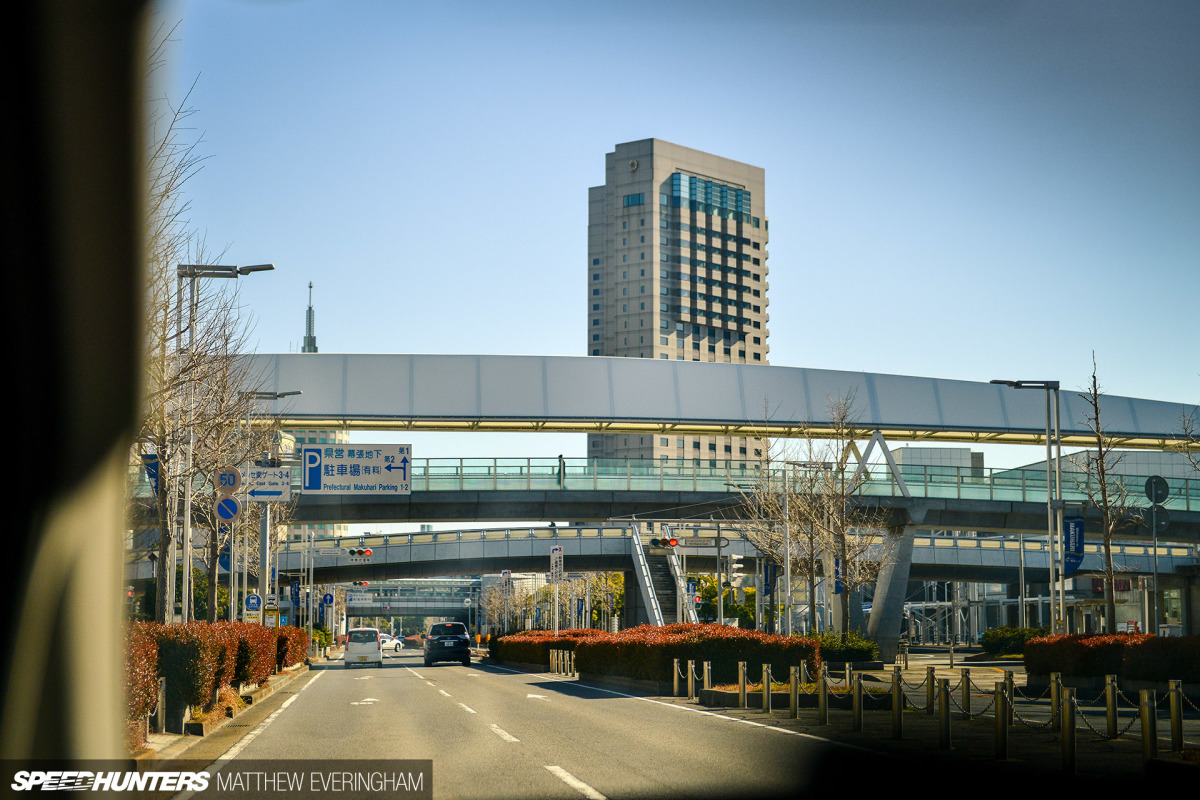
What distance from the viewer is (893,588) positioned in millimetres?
48969

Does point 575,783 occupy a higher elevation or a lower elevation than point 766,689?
higher

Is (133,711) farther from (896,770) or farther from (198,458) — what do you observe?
(198,458)

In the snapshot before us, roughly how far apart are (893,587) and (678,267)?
5057 inches

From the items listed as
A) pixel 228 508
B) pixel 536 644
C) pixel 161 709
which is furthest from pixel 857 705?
pixel 536 644

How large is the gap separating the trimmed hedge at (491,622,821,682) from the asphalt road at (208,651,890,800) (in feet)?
7.24

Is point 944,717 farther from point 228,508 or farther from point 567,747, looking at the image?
point 228,508

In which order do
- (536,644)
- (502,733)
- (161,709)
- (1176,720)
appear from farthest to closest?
1. (536,644)
2. (502,733)
3. (161,709)
4. (1176,720)

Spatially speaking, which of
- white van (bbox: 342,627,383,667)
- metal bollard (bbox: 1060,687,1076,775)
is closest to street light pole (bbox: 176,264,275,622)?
metal bollard (bbox: 1060,687,1076,775)

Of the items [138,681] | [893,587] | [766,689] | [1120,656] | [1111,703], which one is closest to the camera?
[138,681]

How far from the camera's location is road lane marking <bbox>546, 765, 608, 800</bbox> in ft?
34.0

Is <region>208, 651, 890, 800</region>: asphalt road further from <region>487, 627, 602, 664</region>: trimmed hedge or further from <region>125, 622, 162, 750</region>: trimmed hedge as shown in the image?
<region>487, 627, 602, 664</region>: trimmed hedge

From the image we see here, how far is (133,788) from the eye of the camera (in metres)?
10.7

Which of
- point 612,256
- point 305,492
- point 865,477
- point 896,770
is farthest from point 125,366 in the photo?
point 612,256

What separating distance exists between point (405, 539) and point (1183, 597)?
157 ft
